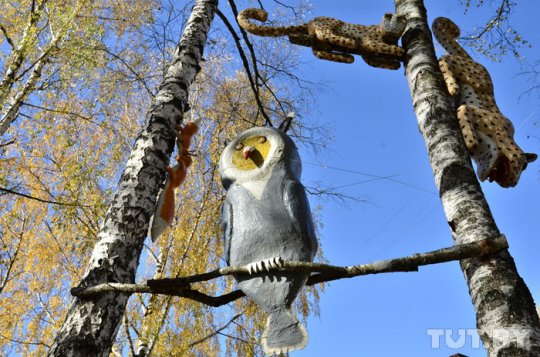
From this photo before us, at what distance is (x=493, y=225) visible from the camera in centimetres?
159

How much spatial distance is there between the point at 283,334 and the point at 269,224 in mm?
388

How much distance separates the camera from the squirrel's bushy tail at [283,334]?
1360 mm

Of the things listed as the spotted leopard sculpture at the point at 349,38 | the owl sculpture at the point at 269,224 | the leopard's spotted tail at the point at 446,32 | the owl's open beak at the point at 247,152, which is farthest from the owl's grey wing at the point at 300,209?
the leopard's spotted tail at the point at 446,32

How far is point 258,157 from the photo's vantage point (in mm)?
1827

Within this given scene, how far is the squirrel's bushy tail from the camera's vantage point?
1.36 m

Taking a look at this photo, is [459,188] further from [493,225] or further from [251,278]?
[251,278]

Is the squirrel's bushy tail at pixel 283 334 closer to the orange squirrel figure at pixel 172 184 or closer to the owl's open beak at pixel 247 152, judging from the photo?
the owl's open beak at pixel 247 152

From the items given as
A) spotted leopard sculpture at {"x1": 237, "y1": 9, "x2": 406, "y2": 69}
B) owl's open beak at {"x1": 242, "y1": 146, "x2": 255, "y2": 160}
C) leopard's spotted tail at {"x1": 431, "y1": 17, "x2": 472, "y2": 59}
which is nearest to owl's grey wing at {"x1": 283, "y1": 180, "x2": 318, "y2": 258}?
owl's open beak at {"x1": 242, "y1": 146, "x2": 255, "y2": 160}

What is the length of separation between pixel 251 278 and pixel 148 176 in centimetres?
113

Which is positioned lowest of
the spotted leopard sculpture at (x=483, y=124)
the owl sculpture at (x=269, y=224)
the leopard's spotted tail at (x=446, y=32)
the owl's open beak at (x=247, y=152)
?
the owl sculpture at (x=269, y=224)

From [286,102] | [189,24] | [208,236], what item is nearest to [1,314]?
[208,236]

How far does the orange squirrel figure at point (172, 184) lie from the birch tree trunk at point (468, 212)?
1.17 meters

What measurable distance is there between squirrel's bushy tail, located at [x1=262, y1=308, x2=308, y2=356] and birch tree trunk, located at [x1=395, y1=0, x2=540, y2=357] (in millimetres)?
561

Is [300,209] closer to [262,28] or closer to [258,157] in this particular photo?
[258,157]
